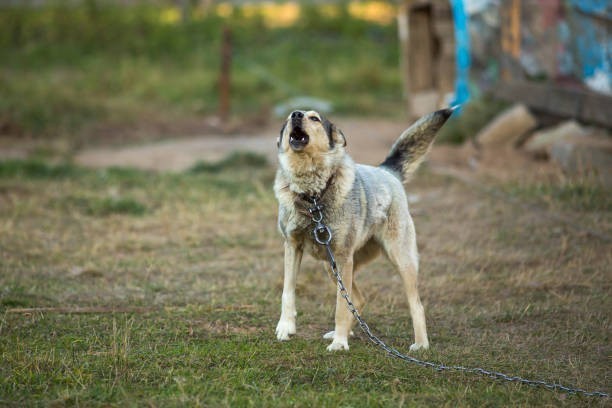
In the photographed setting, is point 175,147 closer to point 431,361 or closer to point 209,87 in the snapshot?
point 209,87

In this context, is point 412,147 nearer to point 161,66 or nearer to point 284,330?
point 284,330

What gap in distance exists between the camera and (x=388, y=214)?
5.05m

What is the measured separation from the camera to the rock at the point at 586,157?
8.91 m

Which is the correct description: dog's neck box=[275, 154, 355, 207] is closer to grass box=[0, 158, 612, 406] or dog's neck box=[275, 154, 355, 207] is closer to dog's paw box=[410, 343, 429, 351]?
grass box=[0, 158, 612, 406]

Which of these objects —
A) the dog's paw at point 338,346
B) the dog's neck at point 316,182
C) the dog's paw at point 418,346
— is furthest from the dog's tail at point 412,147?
the dog's paw at point 338,346

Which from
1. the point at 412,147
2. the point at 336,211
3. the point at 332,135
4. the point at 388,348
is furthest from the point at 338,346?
the point at 412,147

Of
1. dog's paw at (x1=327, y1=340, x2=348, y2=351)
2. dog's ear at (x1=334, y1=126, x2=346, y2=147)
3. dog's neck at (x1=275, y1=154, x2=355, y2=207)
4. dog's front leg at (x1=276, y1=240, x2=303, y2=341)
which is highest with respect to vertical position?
dog's ear at (x1=334, y1=126, x2=346, y2=147)

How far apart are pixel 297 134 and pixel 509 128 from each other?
6.98 metres

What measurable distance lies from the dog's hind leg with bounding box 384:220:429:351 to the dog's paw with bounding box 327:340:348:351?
0.44m

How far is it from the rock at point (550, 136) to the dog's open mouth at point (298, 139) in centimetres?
607

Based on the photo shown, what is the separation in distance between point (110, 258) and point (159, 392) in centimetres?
318

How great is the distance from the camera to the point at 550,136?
10680 mm

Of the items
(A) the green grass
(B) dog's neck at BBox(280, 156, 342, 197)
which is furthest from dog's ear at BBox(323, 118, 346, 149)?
(A) the green grass

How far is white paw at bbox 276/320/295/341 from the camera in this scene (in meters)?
4.95
